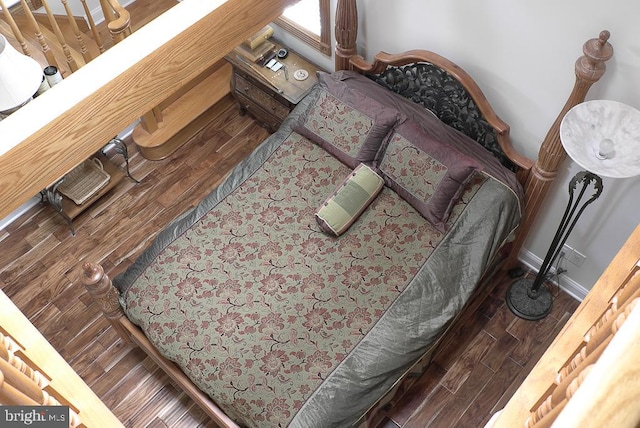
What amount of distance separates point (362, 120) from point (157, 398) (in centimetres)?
199

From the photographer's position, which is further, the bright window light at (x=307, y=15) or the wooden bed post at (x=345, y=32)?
the bright window light at (x=307, y=15)

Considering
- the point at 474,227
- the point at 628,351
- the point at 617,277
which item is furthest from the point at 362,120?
the point at 628,351

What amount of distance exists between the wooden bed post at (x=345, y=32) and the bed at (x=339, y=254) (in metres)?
0.01

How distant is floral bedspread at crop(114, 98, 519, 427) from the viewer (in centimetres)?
317

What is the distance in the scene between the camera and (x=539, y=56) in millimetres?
3094

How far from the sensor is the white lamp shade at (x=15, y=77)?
3076mm

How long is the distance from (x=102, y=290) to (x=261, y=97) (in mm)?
1781

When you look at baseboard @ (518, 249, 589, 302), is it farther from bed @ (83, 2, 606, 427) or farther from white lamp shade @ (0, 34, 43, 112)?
white lamp shade @ (0, 34, 43, 112)

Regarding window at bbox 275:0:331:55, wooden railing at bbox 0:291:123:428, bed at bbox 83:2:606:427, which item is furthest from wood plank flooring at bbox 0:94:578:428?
wooden railing at bbox 0:291:123:428

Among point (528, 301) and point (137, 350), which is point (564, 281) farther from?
point (137, 350)

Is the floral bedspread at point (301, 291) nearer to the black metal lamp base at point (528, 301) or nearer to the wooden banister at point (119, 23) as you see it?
the black metal lamp base at point (528, 301)

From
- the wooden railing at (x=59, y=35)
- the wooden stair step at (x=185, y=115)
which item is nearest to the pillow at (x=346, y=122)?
the wooden stair step at (x=185, y=115)

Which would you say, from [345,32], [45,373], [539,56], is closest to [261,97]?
[345,32]

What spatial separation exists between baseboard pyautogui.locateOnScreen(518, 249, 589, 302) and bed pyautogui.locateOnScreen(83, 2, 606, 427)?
23 cm
